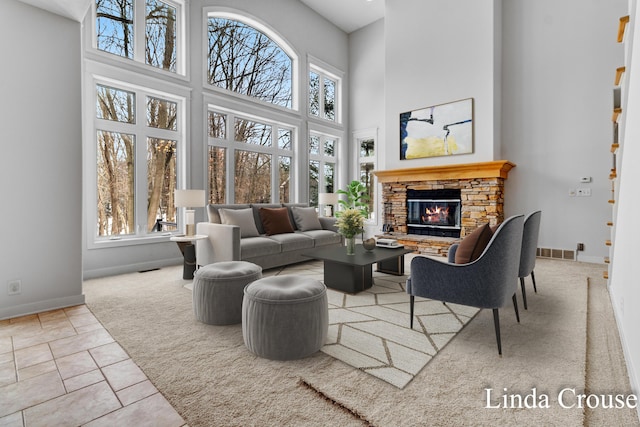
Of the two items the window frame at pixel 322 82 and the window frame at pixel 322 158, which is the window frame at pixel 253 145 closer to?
the window frame at pixel 322 158

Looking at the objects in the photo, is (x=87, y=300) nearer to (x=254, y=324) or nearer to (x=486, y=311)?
(x=254, y=324)

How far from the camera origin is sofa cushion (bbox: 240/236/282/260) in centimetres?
394

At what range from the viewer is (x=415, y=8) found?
614 cm

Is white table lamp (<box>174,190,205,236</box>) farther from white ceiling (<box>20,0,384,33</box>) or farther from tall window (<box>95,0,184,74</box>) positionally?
white ceiling (<box>20,0,384,33</box>)

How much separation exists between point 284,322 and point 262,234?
9.67ft

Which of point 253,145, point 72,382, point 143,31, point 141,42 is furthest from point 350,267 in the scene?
point 143,31

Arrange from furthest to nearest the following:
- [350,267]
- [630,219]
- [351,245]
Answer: [351,245] → [350,267] → [630,219]

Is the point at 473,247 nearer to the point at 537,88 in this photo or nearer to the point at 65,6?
the point at 65,6

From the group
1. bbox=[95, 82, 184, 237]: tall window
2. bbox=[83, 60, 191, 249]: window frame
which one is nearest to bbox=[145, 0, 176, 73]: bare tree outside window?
bbox=[83, 60, 191, 249]: window frame

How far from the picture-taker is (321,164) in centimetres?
777

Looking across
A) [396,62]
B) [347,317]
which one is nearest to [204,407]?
[347,317]

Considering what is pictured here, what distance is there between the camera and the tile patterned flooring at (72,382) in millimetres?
1465

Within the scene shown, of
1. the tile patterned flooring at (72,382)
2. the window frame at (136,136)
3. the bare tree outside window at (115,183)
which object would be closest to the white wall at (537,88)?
the window frame at (136,136)

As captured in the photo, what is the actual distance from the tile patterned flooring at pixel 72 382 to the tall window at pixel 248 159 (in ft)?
11.2
